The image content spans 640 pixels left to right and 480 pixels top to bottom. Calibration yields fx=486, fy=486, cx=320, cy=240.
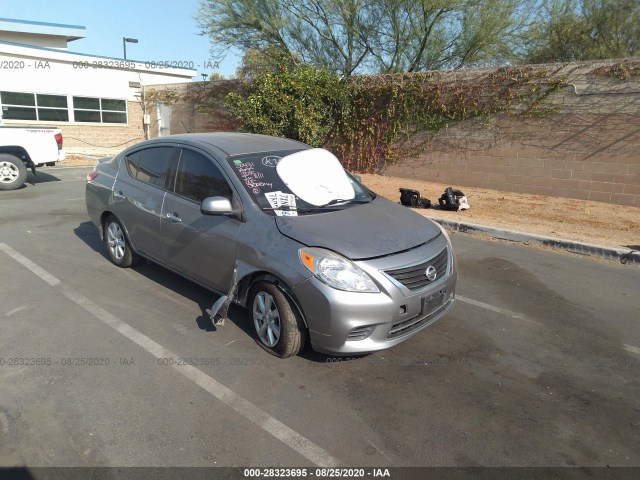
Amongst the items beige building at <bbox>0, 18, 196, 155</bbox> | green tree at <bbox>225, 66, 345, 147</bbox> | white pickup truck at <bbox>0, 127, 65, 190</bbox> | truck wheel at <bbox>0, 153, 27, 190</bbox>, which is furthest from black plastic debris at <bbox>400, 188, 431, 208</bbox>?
beige building at <bbox>0, 18, 196, 155</bbox>

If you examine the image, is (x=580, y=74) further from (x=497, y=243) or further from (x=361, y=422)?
(x=361, y=422)

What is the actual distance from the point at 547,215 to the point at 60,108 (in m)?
19.6

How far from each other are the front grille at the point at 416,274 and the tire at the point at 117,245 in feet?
10.9

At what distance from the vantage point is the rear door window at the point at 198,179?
4297mm

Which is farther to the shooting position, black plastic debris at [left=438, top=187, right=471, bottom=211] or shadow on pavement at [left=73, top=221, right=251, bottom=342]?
black plastic debris at [left=438, top=187, right=471, bottom=211]

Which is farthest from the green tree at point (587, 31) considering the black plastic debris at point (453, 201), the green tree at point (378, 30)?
the black plastic debris at point (453, 201)

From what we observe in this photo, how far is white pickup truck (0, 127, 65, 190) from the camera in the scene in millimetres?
11172

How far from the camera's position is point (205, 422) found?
3.03 metres

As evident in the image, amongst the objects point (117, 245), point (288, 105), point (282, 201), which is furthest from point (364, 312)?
point (288, 105)

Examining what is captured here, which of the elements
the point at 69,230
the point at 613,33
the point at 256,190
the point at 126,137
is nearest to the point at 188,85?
the point at 126,137

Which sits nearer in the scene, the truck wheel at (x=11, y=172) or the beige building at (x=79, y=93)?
the truck wheel at (x=11, y=172)

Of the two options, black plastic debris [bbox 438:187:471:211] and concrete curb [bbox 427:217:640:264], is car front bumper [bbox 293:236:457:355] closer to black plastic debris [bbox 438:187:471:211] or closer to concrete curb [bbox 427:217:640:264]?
concrete curb [bbox 427:217:640:264]

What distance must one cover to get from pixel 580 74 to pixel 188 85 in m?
15.3

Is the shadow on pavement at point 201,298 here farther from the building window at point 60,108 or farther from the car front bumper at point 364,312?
the building window at point 60,108
